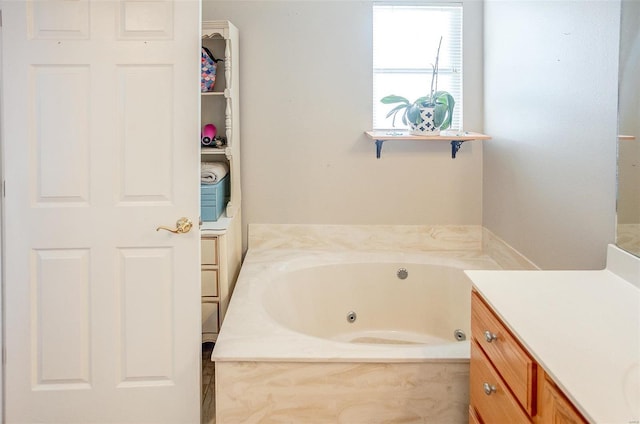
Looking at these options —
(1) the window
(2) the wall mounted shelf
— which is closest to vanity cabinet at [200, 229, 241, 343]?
(2) the wall mounted shelf

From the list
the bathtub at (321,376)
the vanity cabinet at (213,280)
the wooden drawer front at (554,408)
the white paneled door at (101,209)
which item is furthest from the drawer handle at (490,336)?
the vanity cabinet at (213,280)

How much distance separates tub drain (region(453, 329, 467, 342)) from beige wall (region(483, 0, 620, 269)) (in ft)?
1.74

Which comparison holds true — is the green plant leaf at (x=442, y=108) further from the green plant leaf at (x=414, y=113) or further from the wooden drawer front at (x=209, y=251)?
the wooden drawer front at (x=209, y=251)

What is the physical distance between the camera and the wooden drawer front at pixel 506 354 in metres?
1.11

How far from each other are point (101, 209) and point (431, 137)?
5.53ft

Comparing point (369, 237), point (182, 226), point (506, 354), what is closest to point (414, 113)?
point (369, 237)

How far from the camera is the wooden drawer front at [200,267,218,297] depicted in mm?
2486

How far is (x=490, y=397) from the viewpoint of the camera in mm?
1373

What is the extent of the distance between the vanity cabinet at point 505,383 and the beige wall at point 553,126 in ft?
2.00

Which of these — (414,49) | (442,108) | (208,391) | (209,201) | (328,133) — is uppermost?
(414,49)

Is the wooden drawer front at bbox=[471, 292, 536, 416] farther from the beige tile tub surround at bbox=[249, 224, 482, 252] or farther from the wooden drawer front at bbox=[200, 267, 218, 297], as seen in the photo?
the beige tile tub surround at bbox=[249, 224, 482, 252]

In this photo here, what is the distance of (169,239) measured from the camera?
2.01m

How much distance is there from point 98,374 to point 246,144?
1.47 metres

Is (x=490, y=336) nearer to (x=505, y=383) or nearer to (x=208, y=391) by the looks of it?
(x=505, y=383)
